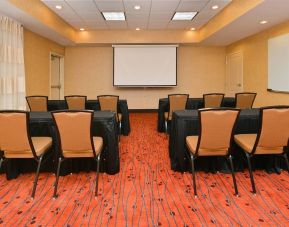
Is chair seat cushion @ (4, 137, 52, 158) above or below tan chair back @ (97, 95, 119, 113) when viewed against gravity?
below

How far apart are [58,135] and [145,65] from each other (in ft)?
22.0

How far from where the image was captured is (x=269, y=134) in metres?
2.76

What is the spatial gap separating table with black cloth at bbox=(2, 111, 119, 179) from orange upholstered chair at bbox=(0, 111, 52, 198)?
39 cm

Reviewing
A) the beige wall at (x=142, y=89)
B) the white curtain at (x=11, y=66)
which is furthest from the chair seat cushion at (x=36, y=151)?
the beige wall at (x=142, y=89)

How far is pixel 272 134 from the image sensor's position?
2.77 meters

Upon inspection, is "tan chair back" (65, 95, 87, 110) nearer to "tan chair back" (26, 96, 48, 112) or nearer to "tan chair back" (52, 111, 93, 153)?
"tan chair back" (26, 96, 48, 112)

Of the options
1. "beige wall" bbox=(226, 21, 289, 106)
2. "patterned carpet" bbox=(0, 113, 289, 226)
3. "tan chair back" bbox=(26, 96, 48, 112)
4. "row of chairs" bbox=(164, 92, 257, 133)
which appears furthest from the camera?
"beige wall" bbox=(226, 21, 289, 106)

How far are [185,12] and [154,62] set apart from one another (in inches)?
115

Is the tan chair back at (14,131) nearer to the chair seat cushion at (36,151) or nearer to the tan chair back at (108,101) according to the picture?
the chair seat cushion at (36,151)

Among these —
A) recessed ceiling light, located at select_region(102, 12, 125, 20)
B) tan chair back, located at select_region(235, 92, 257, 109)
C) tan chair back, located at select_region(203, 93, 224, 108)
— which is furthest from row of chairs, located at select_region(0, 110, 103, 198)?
recessed ceiling light, located at select_region(102, 12, 125, 20)

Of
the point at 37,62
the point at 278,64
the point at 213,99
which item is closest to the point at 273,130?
the point at 213,99

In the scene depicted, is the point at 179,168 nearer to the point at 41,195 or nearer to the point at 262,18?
the point at 41,195

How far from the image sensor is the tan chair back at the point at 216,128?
2.70m

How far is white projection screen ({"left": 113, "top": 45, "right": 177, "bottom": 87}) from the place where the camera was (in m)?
9.01
